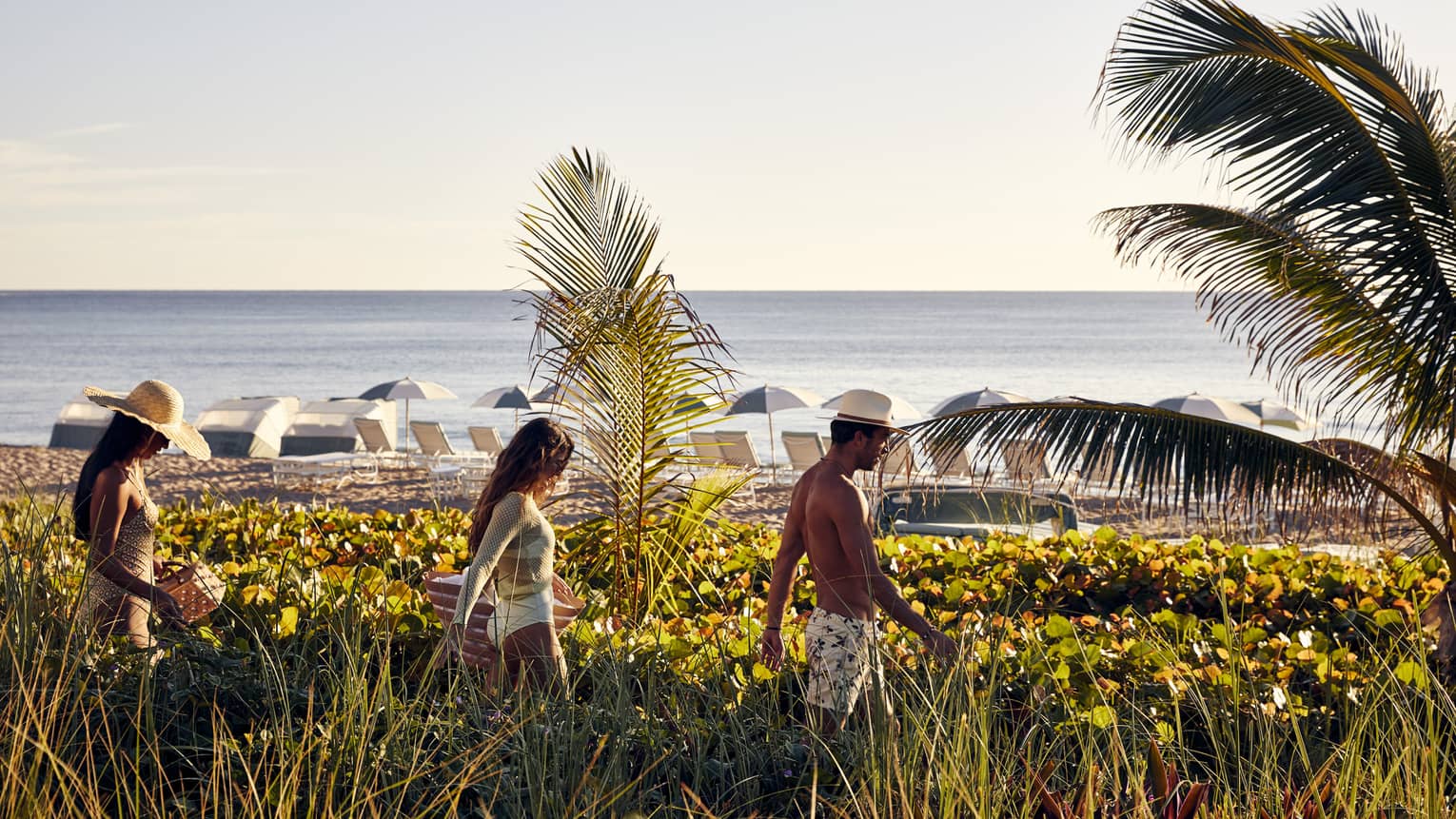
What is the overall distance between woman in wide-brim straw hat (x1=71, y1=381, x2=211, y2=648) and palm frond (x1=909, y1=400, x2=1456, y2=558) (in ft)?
10.6

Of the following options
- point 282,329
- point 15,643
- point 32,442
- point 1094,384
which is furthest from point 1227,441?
point 282,329

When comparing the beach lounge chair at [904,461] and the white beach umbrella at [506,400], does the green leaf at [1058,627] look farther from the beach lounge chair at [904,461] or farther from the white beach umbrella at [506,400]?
the white beach umbrella at [506,400]

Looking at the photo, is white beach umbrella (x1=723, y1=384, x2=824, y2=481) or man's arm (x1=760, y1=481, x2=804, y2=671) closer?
man's arm (x1=760, y1=481, x2=804, y2=671)

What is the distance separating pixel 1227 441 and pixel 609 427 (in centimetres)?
301

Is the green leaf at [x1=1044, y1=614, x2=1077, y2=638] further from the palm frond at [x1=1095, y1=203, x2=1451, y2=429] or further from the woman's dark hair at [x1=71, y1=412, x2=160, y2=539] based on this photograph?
the woman's dark hair at [x1=71, y1=412, x2=160, y2=539]

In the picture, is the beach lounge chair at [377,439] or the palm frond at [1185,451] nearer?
the palm frond at [1185,451]

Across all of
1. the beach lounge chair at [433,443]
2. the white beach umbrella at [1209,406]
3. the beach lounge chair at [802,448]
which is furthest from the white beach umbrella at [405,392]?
the white beach umbrella at [1209,406]

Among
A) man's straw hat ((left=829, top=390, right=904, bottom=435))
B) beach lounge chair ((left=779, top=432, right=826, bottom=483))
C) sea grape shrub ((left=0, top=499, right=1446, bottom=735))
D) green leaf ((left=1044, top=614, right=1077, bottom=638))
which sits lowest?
beach lounge chair ((left=779, top=432, right=826, bottom=483))

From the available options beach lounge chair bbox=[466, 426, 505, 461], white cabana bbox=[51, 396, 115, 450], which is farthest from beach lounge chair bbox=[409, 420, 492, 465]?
white cabana bbox=[51, 396, 115, 450]

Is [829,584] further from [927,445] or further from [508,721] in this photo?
→ [927,445]

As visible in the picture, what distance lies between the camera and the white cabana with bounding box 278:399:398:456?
22.6m

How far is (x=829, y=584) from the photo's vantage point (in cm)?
423

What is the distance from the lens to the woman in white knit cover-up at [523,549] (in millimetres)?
4148

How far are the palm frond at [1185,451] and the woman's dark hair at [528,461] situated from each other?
1.99m
